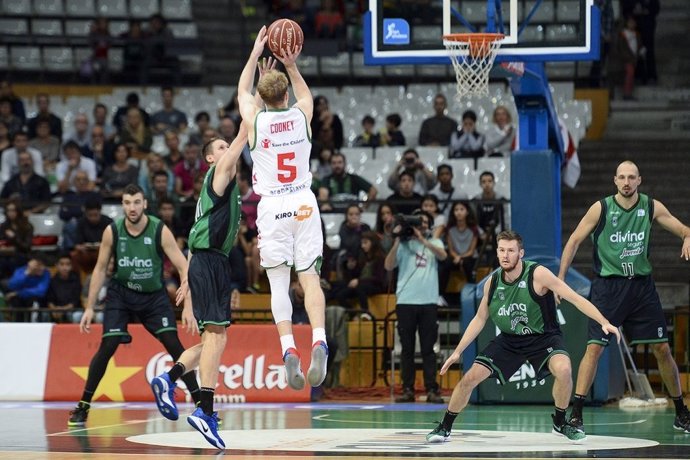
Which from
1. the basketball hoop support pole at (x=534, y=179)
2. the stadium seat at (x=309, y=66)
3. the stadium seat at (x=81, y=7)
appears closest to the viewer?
the basketball hoop support pole at (x=534, y=179)

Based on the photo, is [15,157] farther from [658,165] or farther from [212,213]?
[212,213]

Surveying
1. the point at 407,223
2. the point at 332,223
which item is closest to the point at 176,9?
the point at 332,223

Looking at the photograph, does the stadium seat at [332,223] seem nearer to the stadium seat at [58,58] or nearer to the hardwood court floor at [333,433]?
the hardwood court floor at [333,433]

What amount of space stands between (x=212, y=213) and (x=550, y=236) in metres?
5.75

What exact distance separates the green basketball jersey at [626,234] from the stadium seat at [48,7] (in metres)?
16.5

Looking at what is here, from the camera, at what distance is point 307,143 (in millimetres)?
9961

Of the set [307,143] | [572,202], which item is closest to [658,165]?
[572,202]

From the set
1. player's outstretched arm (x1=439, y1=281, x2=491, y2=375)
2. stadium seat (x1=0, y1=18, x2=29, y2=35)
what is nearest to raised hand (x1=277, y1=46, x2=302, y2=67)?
player's outstretched arm (x1=439, y1=281, x2=491, y2=375)

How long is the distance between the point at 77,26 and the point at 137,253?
14.0 metres

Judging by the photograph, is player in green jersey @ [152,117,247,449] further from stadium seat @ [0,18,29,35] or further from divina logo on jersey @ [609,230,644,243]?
stadium seat @ [0,18,29,35]

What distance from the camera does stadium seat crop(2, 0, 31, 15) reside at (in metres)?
26.2

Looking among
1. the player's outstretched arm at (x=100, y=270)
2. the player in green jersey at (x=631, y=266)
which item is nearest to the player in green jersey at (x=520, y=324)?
the player in green jersey at (x=631, y=266)

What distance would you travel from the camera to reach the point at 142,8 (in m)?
26.9

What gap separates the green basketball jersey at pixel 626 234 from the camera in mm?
12250
